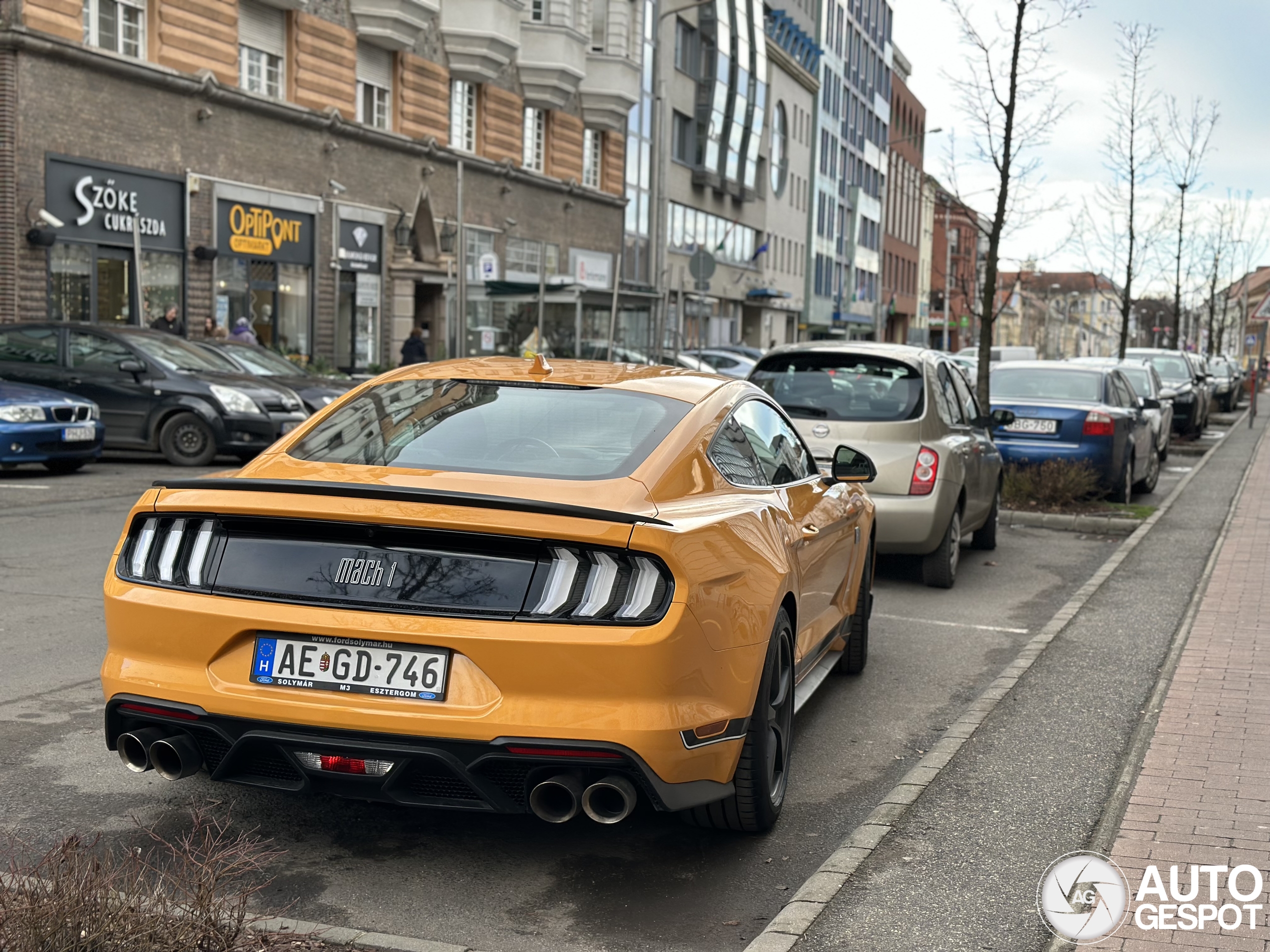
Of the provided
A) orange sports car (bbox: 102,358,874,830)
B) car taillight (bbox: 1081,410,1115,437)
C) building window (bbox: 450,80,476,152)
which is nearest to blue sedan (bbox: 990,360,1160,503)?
car taillight (bbox: 1081,410,1115,437)

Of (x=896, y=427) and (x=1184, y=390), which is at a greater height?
(x=896, y=427)

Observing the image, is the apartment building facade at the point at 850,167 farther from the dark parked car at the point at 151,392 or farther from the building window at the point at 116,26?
the dark parked car at the point at 151,392

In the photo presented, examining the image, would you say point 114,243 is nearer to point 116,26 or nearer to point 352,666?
point 116,26

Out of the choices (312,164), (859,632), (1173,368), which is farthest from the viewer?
(1173,368)

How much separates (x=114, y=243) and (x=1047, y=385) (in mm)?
15185

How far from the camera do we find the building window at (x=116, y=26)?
75.7ft

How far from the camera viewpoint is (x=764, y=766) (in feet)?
14.8

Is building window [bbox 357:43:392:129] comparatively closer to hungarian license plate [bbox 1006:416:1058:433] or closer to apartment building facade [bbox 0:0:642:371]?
apartment building facade [bbox 0:0:642:371]

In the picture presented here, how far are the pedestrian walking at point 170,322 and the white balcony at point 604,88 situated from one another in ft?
62.1

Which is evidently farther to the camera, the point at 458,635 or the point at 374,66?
the point at 374,66

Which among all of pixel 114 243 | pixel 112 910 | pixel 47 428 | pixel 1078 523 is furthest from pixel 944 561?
pixel 114 243

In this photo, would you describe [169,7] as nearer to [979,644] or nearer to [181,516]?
[979,644]

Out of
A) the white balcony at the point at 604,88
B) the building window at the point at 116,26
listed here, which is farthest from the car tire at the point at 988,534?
the white balcony at the point at 604,88

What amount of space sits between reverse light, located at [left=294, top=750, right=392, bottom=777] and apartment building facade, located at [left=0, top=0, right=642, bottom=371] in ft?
65.6
